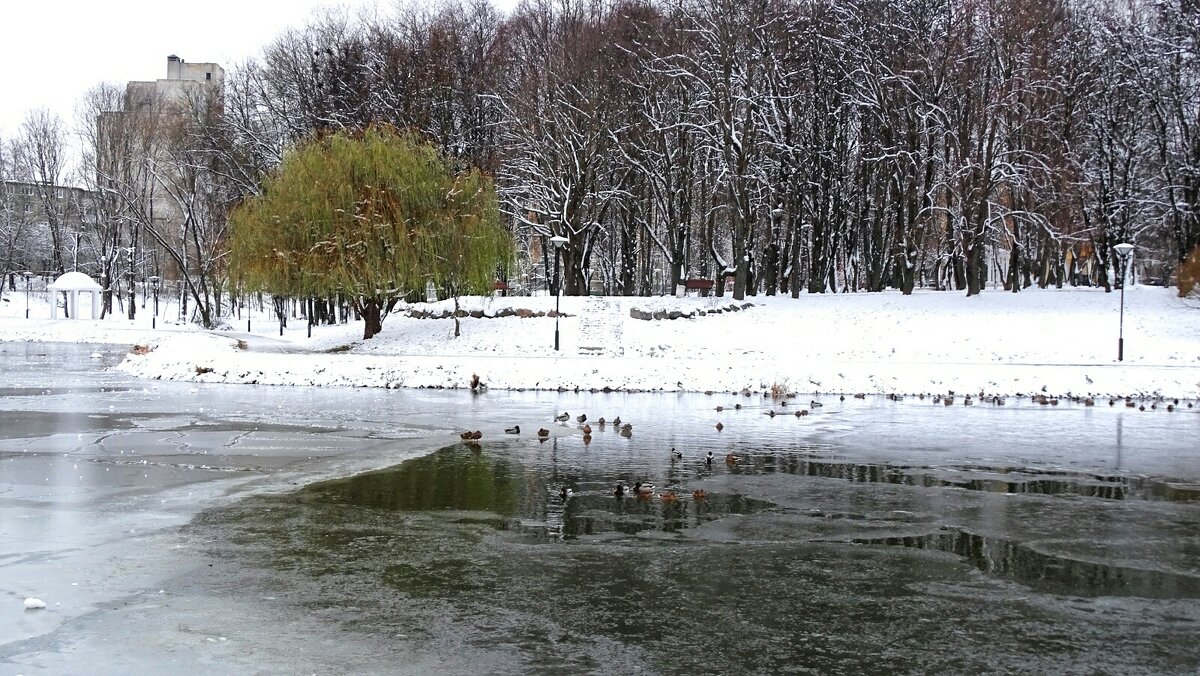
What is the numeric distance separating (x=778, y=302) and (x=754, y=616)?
42.7 metres

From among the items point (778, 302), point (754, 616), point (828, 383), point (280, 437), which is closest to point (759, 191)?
point (778, 302)

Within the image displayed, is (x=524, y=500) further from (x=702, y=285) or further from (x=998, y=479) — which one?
(x=702, y=285)

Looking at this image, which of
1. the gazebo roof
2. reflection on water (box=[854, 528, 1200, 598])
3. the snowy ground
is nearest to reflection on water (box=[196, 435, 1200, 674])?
reflection on water (box=[854, 528, 1200, 598])

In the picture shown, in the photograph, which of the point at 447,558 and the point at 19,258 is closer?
the point at 447,558

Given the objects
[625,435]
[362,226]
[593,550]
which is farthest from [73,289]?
[593,550]

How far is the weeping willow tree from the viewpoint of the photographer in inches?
1576

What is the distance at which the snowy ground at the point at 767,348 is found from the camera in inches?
1155

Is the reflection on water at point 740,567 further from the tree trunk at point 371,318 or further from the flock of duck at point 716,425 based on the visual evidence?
the tree trunk at point 371,318

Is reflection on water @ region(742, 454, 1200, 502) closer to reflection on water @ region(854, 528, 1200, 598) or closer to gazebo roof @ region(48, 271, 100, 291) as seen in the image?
reflection on water @ region(854, 528, 1200, 598)

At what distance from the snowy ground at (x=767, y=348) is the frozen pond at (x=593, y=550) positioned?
1004 cm

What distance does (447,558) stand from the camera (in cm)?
962

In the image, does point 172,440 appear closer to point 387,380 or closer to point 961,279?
point 387,380

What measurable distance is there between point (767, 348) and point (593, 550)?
31.5 metres

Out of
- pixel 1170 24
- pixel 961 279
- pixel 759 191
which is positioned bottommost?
pixel 961 279
